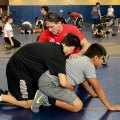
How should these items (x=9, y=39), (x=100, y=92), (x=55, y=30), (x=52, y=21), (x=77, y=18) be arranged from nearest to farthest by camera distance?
1. (x=100, y=92)
2. (x=52, y=21)
3. (x=55, y=30)
4. (x=9, y=39)
5. (x=77, y=18)

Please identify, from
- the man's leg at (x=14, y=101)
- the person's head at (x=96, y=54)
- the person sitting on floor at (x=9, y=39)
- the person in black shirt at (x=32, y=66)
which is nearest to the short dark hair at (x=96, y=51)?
the person's head at (x=96, y=54)

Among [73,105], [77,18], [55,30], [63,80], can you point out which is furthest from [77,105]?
Answer: [77,18]

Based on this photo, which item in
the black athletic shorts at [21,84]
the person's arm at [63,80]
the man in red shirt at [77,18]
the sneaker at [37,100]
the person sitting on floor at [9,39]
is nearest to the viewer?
the person's arm at [63,80]

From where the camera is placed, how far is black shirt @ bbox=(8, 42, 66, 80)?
3.87 meters

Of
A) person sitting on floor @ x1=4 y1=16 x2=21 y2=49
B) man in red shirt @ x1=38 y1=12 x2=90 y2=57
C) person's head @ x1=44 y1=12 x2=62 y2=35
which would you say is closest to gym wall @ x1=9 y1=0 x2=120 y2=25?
person sitting on floor @ x1=4 y1=16 x2=21 y2=49

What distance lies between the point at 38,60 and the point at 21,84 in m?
0.44

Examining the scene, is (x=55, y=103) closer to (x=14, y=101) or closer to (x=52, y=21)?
(x=14, y=101)

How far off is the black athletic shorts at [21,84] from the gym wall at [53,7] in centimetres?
2102

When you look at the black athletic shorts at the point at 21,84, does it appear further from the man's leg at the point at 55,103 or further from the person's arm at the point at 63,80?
the person's arm at the point at 63,80

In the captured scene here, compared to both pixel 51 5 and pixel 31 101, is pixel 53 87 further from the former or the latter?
pixel 51 5

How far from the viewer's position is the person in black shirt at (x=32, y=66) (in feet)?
12.8

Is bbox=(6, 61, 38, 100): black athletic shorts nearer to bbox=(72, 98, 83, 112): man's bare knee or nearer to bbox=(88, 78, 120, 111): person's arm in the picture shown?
bbox=(72, 98, 83, 112): man's bare knee

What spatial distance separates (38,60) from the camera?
4051 millimetres

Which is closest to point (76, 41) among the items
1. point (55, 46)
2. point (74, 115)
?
point (55, 46)
